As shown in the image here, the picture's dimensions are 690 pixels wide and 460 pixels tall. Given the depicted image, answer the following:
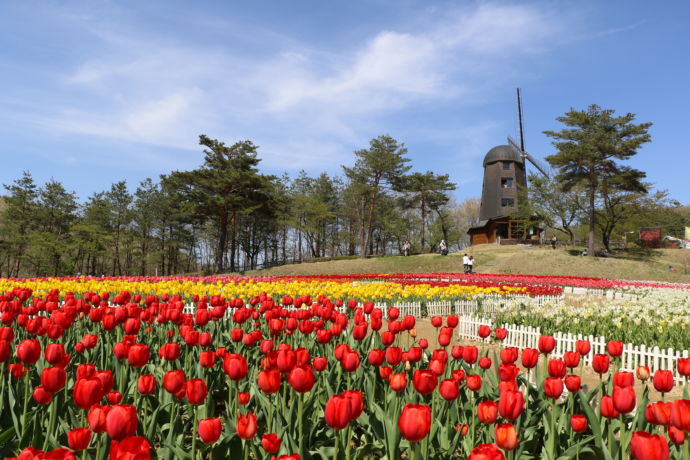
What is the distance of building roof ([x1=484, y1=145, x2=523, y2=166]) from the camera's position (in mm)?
53922

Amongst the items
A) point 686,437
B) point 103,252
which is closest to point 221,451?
point 686,437

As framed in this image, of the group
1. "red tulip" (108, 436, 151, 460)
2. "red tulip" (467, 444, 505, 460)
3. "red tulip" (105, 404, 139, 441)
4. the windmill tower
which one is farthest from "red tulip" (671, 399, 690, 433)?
the windmill tower

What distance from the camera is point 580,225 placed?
50.1 m

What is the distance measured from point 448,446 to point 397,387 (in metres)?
0.48

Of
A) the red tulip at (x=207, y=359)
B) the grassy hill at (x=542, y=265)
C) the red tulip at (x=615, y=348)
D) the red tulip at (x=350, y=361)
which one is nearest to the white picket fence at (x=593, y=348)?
the red tulip at (x=615, y=348)

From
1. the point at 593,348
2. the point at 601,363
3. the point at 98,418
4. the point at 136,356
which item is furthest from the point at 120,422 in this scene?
the point at 593,348

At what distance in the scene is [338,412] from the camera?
189 centimetres

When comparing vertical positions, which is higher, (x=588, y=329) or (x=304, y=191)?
(x=304, y=191)

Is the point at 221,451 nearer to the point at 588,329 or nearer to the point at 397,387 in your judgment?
the point at 397,387

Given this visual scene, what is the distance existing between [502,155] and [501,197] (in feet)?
17.3

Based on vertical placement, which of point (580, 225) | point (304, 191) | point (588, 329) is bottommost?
point (588, 329)

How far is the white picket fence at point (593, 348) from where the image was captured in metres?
7.10

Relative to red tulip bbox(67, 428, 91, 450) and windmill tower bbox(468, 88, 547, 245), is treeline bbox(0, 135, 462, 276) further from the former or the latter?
red tulip bbox(67, 428, 91, 450)

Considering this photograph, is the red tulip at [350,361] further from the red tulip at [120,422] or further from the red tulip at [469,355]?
the red tulip at [120,422]
